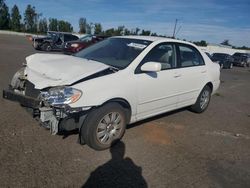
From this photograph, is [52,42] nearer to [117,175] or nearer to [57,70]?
[57,70]

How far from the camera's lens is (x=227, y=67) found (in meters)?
27.8

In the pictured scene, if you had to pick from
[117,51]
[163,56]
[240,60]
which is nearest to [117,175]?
[117,51]

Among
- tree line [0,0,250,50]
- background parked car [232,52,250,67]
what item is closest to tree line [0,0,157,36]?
tree line [0,0,250,50]

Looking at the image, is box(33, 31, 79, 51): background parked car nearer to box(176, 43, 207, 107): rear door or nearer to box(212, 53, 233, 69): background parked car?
box(212, 53, 233, 69): background parked car

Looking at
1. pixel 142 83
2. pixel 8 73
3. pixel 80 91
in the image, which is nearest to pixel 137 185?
pixel 80 91

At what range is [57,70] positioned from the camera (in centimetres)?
408

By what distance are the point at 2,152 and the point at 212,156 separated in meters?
3.18

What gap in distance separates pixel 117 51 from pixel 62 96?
175 centimetres

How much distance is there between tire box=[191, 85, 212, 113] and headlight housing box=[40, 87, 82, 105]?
356 centimetres

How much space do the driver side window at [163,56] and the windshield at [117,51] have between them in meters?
0.18

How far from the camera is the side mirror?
172 inches

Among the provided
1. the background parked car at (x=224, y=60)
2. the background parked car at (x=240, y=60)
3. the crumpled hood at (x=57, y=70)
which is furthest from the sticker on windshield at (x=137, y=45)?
the background parked car at (x=240, y=60)

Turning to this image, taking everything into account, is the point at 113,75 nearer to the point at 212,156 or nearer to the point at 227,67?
the point at 212,156

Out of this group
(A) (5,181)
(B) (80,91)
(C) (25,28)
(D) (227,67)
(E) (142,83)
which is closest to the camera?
(A) (5,181)
